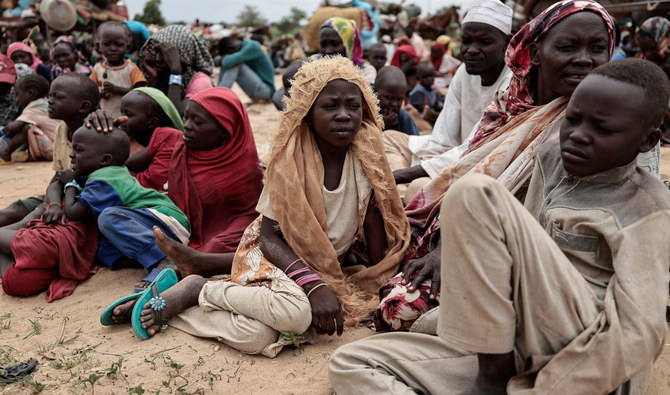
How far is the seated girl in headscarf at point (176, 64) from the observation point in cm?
575

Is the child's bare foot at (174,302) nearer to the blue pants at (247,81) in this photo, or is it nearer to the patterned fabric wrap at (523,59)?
the patterned fabric wrap at (523,59)

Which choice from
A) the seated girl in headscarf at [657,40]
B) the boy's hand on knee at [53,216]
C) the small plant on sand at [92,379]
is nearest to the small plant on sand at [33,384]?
the small plant on sand at [92,379]

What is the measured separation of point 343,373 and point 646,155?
1551 mm

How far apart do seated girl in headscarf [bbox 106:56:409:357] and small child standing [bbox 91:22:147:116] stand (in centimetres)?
351

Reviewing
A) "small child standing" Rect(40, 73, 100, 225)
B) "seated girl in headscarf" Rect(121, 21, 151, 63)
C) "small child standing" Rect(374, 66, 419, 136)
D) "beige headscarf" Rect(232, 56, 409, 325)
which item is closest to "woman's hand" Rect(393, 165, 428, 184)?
"beige headscarf" Rect(232, 56, 409, 325)

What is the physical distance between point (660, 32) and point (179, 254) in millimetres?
6762

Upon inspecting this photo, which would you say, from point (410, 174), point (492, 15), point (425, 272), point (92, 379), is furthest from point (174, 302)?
point (492, 15)

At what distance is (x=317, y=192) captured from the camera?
2.76 meters

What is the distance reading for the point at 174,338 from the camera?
2729 millimetres

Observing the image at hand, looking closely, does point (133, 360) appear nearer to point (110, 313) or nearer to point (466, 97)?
point (110, 313)

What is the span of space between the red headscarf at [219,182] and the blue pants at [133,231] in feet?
1.01

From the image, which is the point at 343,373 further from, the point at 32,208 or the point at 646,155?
the point at 32,208

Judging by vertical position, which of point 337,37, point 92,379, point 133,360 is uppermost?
point 337,37

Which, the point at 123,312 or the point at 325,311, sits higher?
the point at 325,311
